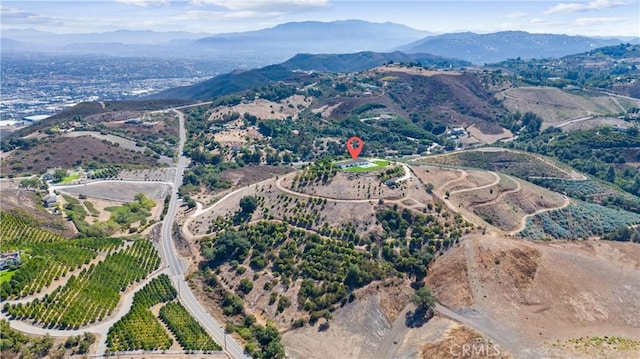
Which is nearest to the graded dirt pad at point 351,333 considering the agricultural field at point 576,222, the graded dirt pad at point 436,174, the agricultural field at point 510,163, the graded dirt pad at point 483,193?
the graded dirt pad at point 483,193

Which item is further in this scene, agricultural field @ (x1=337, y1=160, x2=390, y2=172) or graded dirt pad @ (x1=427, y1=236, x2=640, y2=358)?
agricultural field @ (x1=337, y1=160, x2=390, y2=172)

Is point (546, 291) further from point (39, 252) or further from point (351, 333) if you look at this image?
point (39, 252)

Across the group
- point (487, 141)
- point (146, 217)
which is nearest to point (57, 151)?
point (146, 217)

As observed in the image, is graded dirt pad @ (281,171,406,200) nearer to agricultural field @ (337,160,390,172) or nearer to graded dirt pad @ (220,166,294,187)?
agricultural field @ (337,160,390,172)

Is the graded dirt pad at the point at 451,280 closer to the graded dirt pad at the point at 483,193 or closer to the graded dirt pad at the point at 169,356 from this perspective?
the graded dirt pad at the point at 483,193

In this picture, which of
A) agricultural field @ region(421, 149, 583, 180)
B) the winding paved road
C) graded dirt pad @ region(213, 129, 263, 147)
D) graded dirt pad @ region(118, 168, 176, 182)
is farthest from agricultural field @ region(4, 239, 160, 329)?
agricultural field @ region(421, 149, 583, 180)
